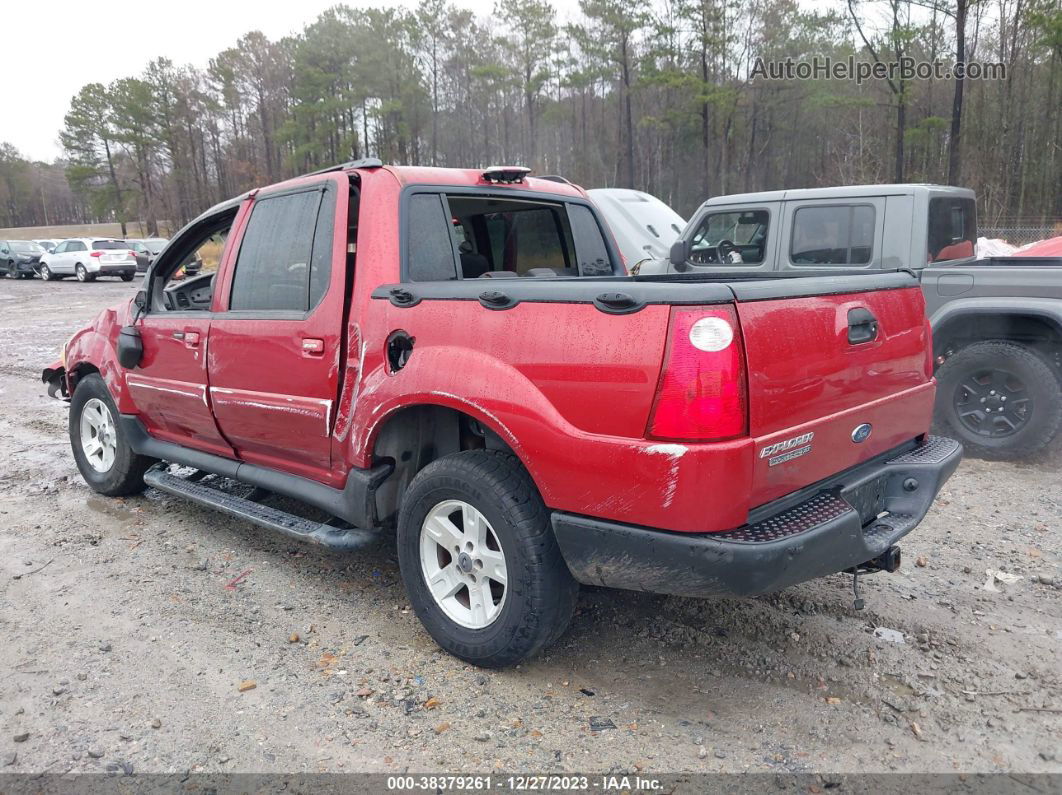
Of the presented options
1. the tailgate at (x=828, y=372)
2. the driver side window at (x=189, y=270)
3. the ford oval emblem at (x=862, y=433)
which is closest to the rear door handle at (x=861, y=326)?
the tailgate at (x=828, y=372)

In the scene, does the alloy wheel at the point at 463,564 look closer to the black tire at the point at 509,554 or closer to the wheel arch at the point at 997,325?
the black tire at the point at 509,554

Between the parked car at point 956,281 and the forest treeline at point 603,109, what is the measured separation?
878 inches

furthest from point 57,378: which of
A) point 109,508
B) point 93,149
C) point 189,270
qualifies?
point 93,149

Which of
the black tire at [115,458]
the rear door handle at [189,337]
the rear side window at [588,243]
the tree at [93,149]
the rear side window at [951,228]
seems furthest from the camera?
the tree at [93,149]

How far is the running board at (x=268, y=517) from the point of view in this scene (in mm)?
3455

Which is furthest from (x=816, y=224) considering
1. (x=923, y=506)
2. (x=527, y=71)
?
(x=527, y=71)

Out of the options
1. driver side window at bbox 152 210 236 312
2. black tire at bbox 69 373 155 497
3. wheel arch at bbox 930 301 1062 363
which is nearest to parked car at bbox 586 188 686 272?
wheel arch at bbox 930 301 1062 363

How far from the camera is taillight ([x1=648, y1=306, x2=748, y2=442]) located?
234 centimetres

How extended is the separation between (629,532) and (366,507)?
4.39 ft

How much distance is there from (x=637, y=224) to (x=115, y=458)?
894 centimetres

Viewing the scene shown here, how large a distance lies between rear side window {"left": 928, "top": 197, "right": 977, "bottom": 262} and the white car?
97.0 ft

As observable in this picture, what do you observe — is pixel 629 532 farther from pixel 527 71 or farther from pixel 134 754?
pixel 527 71

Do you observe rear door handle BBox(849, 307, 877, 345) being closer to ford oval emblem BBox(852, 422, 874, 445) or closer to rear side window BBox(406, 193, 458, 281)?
ford oval emblem BBox(852, 422, 874, 445)

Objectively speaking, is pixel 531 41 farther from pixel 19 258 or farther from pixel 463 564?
pixel 463 564
